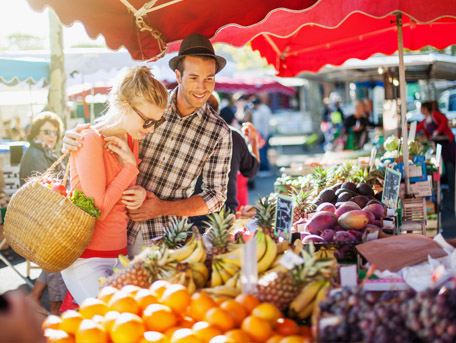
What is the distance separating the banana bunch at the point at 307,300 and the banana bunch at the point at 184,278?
44cm

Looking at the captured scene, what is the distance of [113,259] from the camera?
2.92 meters

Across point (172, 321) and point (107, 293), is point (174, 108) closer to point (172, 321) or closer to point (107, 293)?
point (107, 293)

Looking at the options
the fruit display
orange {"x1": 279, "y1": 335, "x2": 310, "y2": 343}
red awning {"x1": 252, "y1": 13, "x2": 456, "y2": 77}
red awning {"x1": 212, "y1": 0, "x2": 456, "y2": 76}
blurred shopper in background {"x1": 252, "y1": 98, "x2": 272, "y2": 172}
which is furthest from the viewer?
blurred shopper in background {"x1": 252, "y1": 98, "x2": 272, "y2": 172}

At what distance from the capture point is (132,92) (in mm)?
2799

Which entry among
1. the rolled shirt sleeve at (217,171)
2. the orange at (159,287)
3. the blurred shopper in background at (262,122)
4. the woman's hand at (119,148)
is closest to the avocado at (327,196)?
the rolled shirt sleeve at (217,171)

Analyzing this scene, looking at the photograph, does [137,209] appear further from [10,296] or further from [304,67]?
[304,67]

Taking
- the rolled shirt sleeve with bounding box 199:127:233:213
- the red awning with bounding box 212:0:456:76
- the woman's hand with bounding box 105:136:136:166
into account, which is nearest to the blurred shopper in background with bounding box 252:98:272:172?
the red awning with bounding box 212:0:456:76

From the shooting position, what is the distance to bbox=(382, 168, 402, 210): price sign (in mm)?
3920

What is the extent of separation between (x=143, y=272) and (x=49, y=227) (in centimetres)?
61

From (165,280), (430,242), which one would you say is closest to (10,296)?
(165,280)

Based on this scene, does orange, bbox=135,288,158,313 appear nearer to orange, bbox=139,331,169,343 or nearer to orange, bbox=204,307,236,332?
orange, bbox=139,331,169,343

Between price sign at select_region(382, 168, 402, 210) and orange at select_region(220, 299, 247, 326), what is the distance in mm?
2325

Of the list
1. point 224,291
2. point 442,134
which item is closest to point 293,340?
point 224,291

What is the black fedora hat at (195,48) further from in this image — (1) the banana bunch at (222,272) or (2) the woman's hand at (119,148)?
(1) the banana bunch at (222,272)
